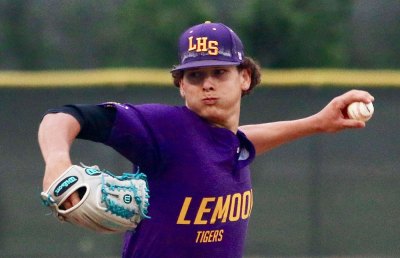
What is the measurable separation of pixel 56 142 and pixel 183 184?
711 millimetres

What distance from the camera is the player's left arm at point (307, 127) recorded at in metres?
3.71

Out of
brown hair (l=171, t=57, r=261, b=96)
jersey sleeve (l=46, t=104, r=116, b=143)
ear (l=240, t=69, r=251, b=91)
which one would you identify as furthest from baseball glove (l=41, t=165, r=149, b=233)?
ear (l=240, t=69, r=251, b=91)

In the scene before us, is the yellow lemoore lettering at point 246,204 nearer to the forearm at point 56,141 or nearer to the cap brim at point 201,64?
the cap brim at point 201,64

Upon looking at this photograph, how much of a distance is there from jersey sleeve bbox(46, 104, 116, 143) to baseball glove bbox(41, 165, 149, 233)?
247mm

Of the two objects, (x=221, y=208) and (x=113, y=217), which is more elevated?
(x=221, y=208)

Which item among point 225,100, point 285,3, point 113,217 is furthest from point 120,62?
point 113,217

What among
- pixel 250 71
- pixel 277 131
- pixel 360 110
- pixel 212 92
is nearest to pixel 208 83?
pixel 212 92

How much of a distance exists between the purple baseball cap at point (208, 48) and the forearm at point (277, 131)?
53 cm

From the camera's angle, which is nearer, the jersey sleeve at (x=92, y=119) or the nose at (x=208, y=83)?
the jersey sleeve at (x=92, y=119)

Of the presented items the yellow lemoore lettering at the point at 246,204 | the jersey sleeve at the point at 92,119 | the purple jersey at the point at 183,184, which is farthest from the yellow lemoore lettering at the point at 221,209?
the jersey sleeve at the point at 92,119

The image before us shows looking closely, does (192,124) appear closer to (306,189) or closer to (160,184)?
(160,184)

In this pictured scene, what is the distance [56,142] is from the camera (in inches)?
104

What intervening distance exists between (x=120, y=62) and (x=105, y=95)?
11.2 ft

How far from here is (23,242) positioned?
750 cm
